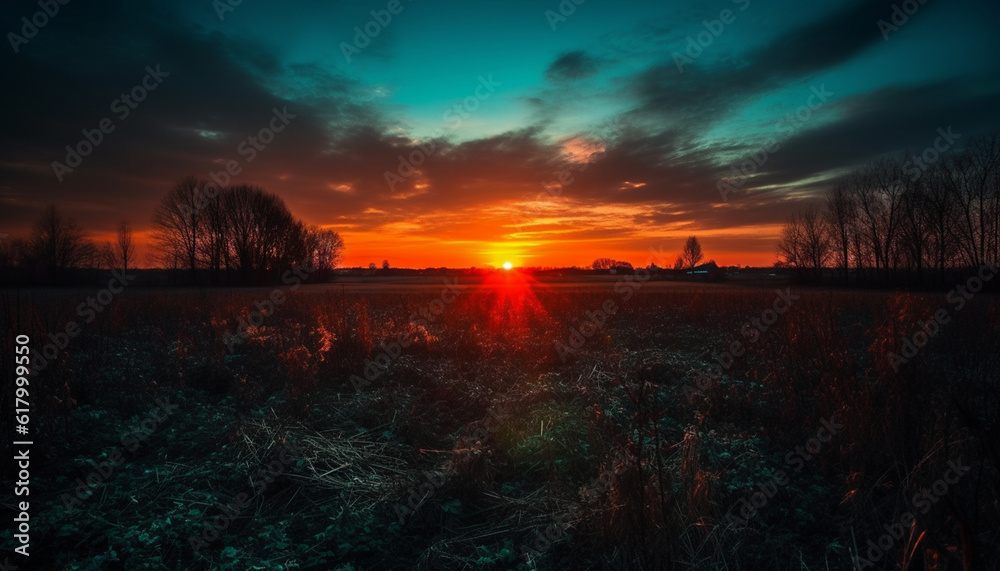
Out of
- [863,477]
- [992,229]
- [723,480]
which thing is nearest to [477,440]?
[723,480]

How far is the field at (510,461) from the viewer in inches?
139

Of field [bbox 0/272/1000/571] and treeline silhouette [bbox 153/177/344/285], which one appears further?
treeline silhouette [bbox 153/177/344/285]

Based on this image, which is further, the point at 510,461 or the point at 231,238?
the point at 231,238

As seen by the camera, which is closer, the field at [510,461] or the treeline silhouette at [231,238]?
the field at [510,461]

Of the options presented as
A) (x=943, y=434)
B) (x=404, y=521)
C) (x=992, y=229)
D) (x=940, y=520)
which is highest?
(x=992, y=229)

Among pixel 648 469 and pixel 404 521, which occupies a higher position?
pixel 648 469

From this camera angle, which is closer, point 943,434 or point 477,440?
point 943,434

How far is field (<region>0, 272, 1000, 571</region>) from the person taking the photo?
139 inches

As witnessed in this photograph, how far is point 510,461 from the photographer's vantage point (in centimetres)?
509

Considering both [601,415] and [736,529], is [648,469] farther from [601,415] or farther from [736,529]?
[601,415]

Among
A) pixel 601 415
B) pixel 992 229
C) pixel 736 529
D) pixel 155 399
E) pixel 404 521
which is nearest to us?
pixel 736 529

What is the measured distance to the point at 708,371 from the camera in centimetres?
838

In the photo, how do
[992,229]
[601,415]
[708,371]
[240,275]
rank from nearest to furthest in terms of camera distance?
[601,415] → [708,371] → [992,229] → [240,275]

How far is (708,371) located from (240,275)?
61.7 meters
